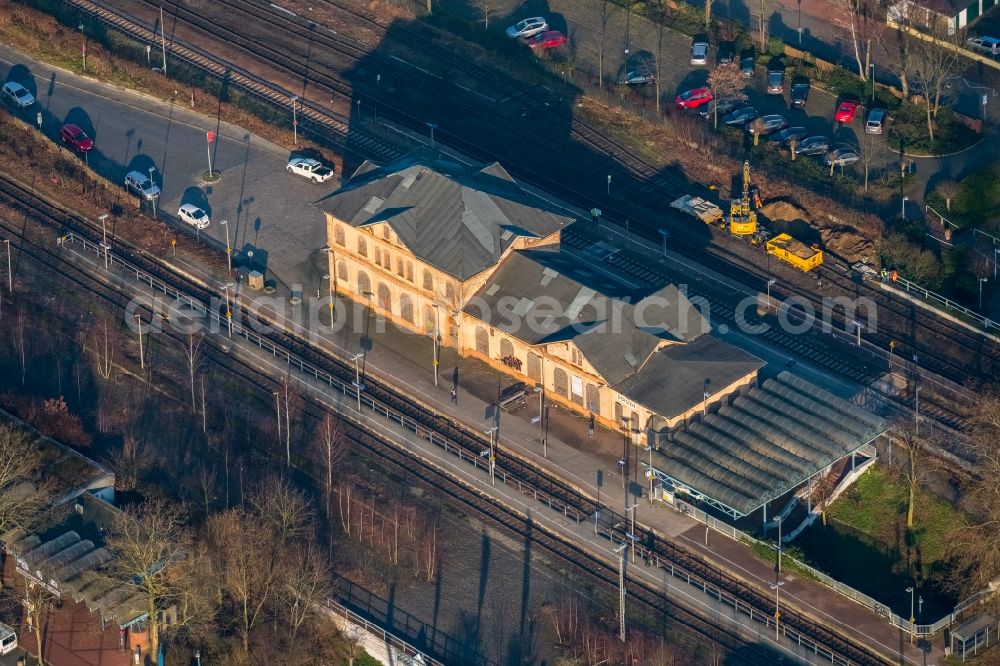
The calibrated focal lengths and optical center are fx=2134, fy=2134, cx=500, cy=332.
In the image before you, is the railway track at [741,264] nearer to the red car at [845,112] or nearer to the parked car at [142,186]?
the red car at [845,112]

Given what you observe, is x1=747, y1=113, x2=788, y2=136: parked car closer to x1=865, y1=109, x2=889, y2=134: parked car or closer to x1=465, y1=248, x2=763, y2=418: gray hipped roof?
x1=865, y1=109, x2=889, y2=134: parked car

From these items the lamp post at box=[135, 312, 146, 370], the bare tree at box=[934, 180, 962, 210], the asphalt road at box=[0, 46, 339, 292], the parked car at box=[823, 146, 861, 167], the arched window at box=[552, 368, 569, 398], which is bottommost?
the lamp post at box=[135, 312, 146, 370]

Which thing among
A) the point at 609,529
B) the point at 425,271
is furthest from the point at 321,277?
the point at 609,529

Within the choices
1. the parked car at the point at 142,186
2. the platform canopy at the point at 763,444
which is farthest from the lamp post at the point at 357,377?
the parked car at the point at 142,186

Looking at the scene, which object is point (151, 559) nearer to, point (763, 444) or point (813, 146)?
point (763, 444)

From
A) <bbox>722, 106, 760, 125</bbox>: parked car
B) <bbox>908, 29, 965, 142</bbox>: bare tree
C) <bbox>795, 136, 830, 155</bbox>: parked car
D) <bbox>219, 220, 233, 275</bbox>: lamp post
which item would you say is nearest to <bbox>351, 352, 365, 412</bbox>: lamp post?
<bbox>219, 220, 233, 275</bbox>: lamp post

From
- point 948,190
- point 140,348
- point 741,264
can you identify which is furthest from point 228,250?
point 948,190
